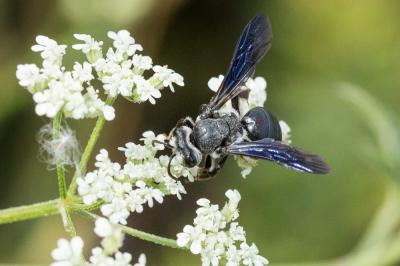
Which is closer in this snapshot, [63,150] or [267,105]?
[63,150]

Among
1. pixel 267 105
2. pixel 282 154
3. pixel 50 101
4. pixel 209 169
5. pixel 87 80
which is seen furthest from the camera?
pixel 267 105

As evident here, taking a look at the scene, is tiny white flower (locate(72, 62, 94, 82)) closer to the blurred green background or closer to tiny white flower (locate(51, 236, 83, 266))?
tiny white flower (locate(51, 236, 83, 266))

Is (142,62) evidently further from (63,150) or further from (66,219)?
(66,219)

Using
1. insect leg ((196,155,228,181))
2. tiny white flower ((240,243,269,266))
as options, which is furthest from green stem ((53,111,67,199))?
tiny white flower ((240,243,269,266))

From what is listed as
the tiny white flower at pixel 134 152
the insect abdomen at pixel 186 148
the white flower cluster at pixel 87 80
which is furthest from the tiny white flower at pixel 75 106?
the insect abdomen at pixel 186 148

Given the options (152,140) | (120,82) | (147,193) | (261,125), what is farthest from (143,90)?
(261,125)
